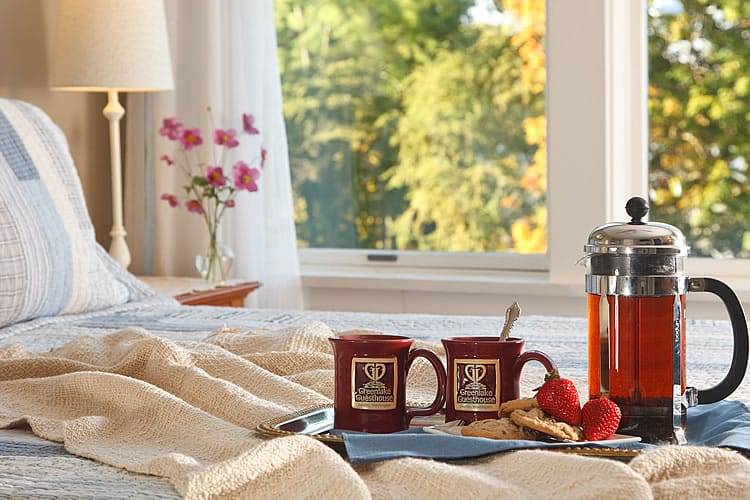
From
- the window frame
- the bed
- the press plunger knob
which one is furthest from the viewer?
the window frame

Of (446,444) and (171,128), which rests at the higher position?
(171,128)

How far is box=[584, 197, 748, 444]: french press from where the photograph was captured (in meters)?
1.04

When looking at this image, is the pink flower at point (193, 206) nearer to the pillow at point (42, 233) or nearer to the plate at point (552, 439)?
the pillow at point (42, 233)

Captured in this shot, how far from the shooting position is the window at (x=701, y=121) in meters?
3.09

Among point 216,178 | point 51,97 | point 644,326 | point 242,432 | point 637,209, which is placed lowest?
point 242,432

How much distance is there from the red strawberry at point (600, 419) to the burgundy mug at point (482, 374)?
2.6 inches

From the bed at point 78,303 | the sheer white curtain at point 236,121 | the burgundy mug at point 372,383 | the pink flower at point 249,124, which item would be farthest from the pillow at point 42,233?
the burgundy mug at point 372,383

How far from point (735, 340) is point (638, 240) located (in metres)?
0.16

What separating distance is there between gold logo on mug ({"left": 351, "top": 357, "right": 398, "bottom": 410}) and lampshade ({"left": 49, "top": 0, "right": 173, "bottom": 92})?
2036 millimetres

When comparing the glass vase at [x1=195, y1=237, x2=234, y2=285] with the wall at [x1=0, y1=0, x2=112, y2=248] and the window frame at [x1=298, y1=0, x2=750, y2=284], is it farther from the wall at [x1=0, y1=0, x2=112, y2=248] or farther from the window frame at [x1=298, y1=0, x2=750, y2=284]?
the window frame at [x1=298, y1=0, x2=750, y2=284]

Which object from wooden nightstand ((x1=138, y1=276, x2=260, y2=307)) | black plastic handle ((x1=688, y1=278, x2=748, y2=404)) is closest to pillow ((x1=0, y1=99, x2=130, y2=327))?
wooden nightstand ((x1=138, y1=276, x2=260, y2=307))

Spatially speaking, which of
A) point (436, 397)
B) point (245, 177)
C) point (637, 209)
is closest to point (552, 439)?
point (436, 397)

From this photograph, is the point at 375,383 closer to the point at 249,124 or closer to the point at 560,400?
the point at 560,400

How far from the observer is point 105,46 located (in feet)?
9.50
